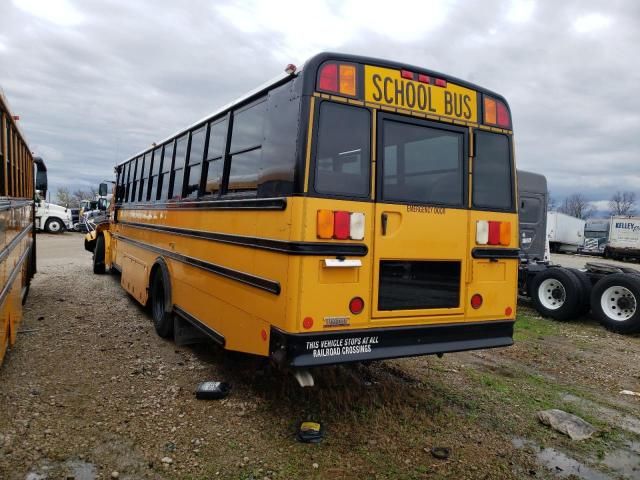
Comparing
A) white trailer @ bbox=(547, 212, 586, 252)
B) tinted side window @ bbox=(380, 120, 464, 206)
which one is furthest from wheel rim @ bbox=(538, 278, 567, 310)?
white trailer @ bbox=(547, 212, 586, 252)

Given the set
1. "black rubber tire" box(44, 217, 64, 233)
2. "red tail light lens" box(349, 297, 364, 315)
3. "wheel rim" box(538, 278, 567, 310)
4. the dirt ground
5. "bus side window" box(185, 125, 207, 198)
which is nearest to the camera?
the dirt ground

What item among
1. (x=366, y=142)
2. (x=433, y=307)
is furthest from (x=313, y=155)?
(x=433, y=307)

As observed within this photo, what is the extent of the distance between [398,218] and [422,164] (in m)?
0.52

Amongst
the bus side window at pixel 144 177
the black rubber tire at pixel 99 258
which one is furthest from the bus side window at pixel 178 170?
the black rubber tire at pixel 99 258

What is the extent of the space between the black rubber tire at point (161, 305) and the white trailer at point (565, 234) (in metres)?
30.8

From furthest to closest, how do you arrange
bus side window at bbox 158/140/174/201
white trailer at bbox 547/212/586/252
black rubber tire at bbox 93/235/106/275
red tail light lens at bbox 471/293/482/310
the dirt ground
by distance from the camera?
white trailer at bbox 547/212/586/252 → black rubber tire at bbox 93/235/106/275 → bus side window at bbox 158/140/174/201 → red tail light lens at bbox 471/293/482/310 → the dirt ground

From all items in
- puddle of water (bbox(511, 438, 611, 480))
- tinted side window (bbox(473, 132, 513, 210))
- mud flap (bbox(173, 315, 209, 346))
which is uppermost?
tinted side window (bbox(473, 132, 513, 210))

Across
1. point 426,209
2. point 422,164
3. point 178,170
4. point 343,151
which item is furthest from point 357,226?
point 178,170

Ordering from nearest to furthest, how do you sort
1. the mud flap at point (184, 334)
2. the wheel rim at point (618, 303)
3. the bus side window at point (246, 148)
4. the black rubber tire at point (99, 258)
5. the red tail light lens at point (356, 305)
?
the red tail light lens at point (356, 305) → the bus side window at point (246, 148) → the mud flap at point (184, 334) → the wheel rim at point (618, 303) → the black rubber tire at point (99, 258)

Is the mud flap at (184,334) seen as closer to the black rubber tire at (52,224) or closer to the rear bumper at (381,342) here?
the rear bumper at (381,342)

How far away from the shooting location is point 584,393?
194 inches

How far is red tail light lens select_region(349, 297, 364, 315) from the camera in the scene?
351cm

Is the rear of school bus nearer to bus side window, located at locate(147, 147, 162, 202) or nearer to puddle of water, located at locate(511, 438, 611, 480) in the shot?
puddle of water, located at locate(511, 438, 611, 480)

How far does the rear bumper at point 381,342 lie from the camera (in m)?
3.32
